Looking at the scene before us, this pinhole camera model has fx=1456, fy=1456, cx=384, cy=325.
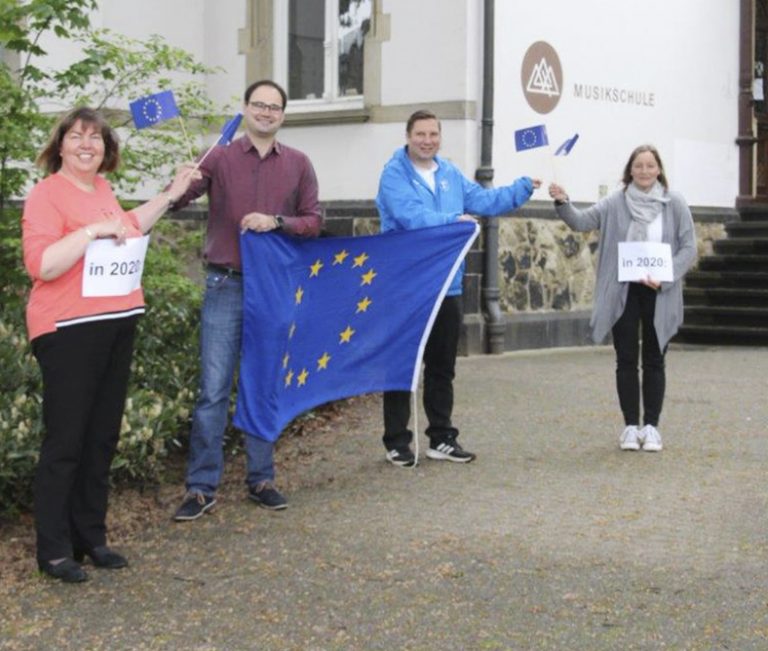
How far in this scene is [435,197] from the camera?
7914 millimetres

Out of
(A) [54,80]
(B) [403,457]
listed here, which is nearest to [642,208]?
(B) [403,457]

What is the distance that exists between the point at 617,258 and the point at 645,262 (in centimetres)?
18

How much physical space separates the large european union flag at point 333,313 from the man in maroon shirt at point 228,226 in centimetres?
9

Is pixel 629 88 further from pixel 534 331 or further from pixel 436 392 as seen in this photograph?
pixel 436 392

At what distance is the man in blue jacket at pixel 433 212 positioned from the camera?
25.6ft

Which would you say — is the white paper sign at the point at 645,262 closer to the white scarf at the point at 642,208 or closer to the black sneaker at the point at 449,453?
the white scarf at the point at 642,208

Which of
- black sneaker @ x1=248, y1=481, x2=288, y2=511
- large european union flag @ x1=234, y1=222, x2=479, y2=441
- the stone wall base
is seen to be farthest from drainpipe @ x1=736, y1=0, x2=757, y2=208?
black sneaker @ x1=248, y1=481, x2=288, y2=511

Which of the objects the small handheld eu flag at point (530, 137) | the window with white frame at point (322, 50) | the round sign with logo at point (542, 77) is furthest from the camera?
the window with white frame at point (322, 50)

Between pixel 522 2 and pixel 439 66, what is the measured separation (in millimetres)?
1115

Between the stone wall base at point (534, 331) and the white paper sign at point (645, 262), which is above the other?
A: the white paper sign at point (645, 262)

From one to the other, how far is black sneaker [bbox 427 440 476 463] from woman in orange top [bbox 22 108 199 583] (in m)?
2.53

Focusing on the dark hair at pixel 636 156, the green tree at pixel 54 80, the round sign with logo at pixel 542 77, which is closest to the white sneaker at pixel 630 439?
the dark hair at pixel 636 156

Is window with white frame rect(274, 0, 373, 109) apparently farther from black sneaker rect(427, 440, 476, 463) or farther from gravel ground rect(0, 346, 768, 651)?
black sneaker rect(427, 440, 476, 463)

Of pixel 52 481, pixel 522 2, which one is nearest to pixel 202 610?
pixel 52 481
